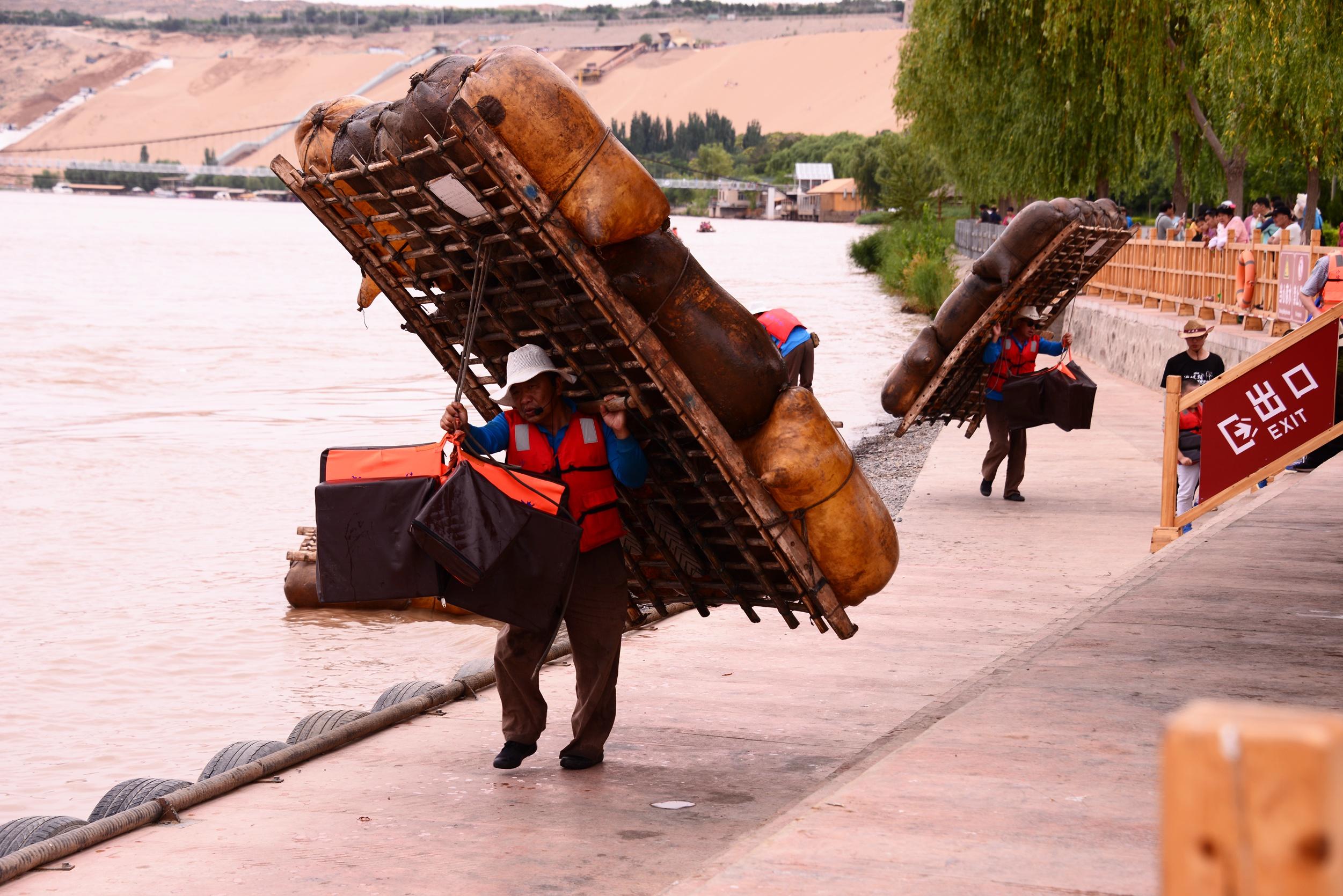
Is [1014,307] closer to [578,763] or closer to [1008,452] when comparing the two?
[1008,452]

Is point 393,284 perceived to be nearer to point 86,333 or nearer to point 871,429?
point 871,429

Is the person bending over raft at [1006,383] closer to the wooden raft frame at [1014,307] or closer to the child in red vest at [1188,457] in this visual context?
the wooden raft frame at [1014,307]

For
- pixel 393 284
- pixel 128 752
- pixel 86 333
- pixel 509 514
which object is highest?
pixel 393 284

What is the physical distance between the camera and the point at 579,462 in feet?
19.1

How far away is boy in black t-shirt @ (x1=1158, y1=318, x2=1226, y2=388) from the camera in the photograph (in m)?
10.6

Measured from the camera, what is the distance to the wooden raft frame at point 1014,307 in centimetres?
1305

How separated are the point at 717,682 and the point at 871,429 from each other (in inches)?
554

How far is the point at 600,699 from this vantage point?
19.5ft

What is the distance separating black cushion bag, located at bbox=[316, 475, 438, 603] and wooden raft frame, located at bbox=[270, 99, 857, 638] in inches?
38.6

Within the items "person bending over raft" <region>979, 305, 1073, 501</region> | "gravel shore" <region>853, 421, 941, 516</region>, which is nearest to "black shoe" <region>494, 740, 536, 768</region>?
"gravel shore" <region>853, 421, 941, 516</region>

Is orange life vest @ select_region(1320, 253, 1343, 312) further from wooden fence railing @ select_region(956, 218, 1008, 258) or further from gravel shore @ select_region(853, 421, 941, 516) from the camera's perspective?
wooden fence railing @ select_region(956, 218, 1008, 258)

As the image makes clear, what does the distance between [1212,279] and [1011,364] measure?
1033cm

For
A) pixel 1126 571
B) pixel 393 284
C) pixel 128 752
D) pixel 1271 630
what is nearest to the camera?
pixel 393 284

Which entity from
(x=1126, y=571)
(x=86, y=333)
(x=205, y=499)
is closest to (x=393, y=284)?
(x=1126, y=571)
